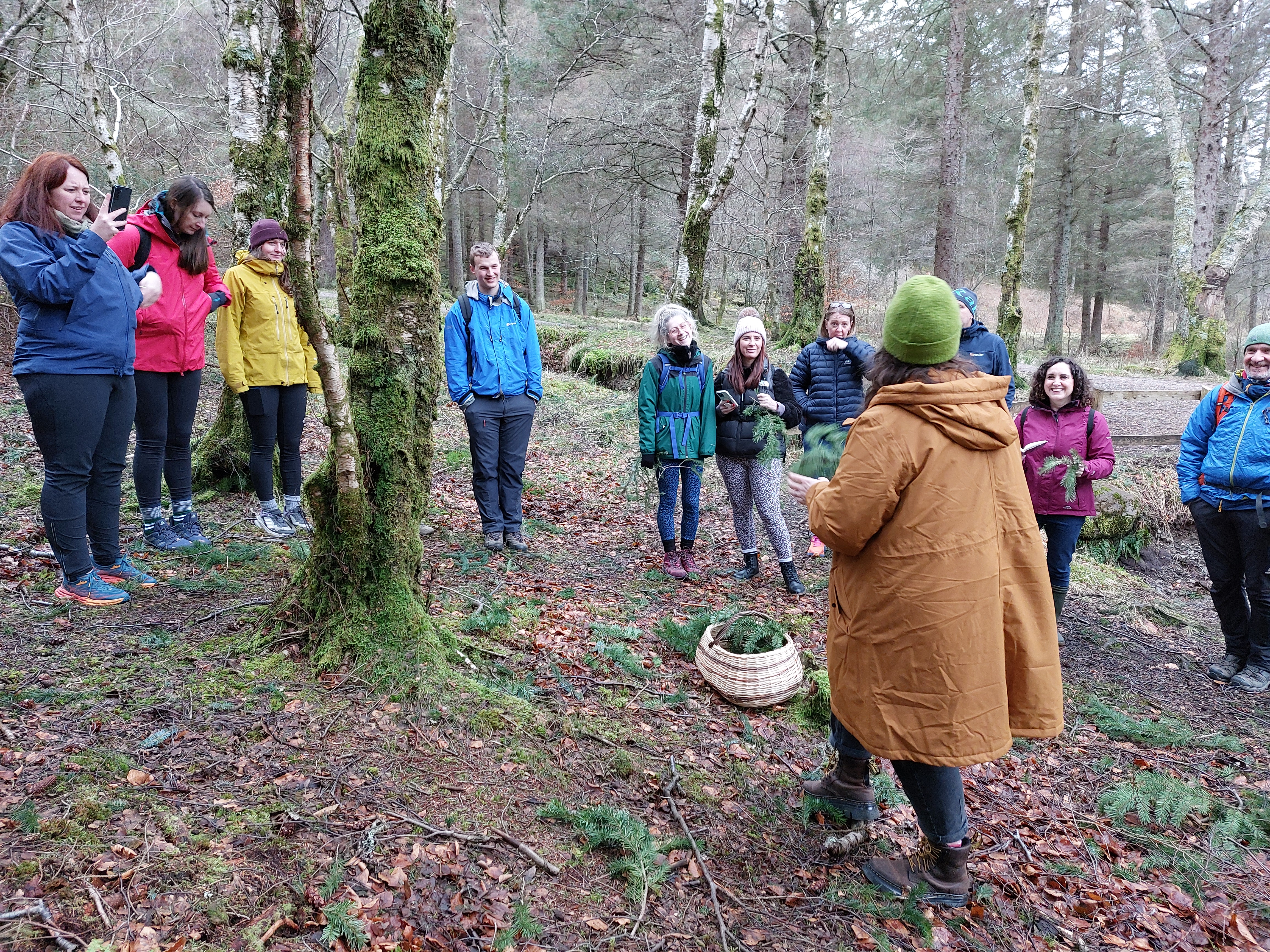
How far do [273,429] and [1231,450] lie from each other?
260 inches

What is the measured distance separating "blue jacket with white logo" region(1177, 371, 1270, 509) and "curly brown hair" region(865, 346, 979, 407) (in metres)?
3.45

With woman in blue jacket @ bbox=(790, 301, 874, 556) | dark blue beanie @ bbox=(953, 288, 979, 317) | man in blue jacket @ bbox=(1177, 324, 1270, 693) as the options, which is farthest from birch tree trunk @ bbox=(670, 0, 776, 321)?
man in blue jacket @ bbox=(1177, 324, 1270, 693)

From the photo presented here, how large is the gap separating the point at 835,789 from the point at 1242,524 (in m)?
3.83

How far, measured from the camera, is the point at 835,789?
3072 mm

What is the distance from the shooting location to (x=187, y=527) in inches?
184

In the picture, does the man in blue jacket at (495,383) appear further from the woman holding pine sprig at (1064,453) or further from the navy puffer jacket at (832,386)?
the woman holding pine sprig at (1064,453)

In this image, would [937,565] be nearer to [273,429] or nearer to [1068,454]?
[1068,454]

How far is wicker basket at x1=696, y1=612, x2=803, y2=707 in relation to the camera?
384 cm

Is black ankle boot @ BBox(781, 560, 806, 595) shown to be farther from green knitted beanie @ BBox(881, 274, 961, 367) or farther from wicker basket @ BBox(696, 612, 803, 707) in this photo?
green knitted beanie @ BBox(881, 274, 961, 367)

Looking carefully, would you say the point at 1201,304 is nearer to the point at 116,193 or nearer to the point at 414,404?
the point at 414,404

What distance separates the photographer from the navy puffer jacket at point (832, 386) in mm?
5828

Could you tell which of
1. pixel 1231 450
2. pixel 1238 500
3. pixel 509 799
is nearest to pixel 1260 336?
pixel 1231 450

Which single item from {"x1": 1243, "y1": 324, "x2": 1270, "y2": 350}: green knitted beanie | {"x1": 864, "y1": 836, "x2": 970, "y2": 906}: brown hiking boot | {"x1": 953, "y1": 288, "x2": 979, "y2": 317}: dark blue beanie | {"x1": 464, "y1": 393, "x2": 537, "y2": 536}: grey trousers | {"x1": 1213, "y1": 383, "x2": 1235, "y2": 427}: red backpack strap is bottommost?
{"x1": 864, "y1": 836, "x2": 970, "y2": 906}: brown hiking boot

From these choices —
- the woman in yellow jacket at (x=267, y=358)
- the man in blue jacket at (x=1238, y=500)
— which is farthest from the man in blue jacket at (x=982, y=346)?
the woman in yellow jacket at (x=267, y=358)
